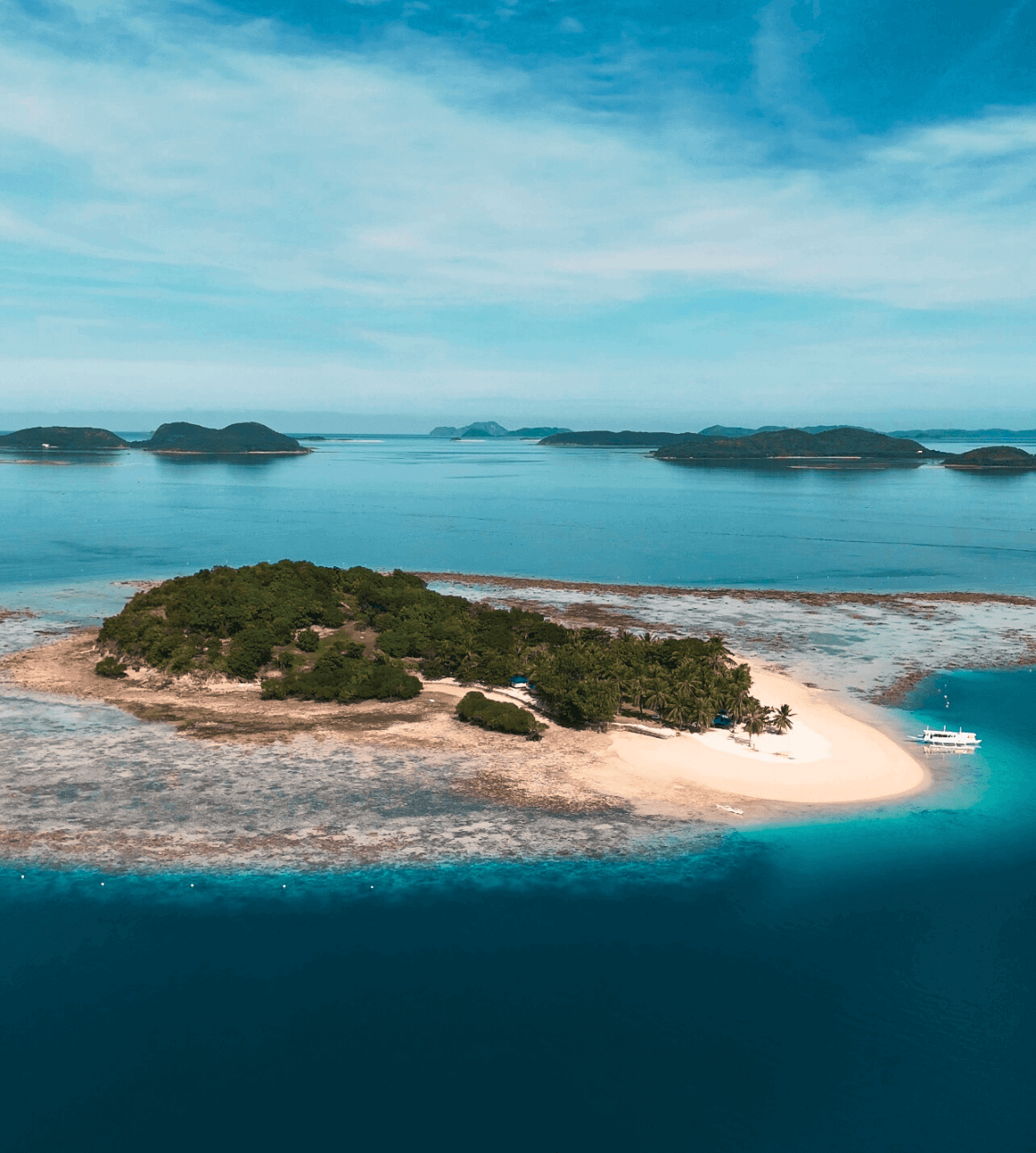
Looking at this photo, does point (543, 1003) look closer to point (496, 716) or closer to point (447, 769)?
point (447, 769)

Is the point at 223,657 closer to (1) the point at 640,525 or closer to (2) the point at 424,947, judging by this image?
(2) the point at 424,947

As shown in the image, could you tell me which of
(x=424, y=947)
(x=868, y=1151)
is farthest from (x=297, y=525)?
(x=868, y=1151)

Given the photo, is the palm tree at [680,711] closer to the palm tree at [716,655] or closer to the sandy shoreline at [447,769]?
the sandy shoreline at [447,769]

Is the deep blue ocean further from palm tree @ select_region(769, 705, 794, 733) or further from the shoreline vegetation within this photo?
palm tree @ select_region(769, 705, 794, 733)

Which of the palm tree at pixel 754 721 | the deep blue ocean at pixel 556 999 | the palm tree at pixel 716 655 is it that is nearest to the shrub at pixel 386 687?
the palm tree at pixel 716 655

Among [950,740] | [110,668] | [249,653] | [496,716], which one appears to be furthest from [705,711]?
[110,668]

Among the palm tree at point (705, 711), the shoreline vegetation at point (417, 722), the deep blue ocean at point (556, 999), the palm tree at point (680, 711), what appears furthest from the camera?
the palm tree at point (680, 711)
